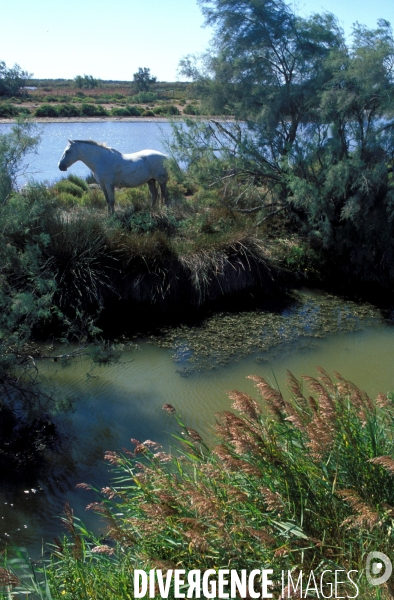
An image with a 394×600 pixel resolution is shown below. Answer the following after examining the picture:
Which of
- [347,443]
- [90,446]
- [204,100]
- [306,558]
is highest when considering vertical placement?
[204,100]

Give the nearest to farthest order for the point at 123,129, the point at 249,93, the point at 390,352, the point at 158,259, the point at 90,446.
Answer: the point at 90,446
the point at 390,352
the point at 158,259
the point at 249,93
the point at 123,129

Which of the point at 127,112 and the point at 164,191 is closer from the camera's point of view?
the point at 164,191

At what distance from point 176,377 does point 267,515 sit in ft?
14.0

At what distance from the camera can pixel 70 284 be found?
28.6 ft

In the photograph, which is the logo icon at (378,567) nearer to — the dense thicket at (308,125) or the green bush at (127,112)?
the dense thicket at (308,125)

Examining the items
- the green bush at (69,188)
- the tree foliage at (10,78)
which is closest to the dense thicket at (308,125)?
the green bush at (69,188)

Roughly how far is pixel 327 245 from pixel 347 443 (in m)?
7.76

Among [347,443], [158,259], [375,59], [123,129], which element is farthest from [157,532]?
[123,129]

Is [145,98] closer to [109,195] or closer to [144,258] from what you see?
[109,195]

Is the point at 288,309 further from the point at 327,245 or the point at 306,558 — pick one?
the point at 306,558

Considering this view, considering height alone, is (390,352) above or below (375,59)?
below

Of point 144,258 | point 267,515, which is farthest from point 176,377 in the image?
point 267,515

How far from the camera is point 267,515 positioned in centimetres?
313

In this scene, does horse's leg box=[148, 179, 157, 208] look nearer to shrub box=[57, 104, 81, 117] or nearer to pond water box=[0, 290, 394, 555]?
pond water box=[0, 290, 394, 555]
